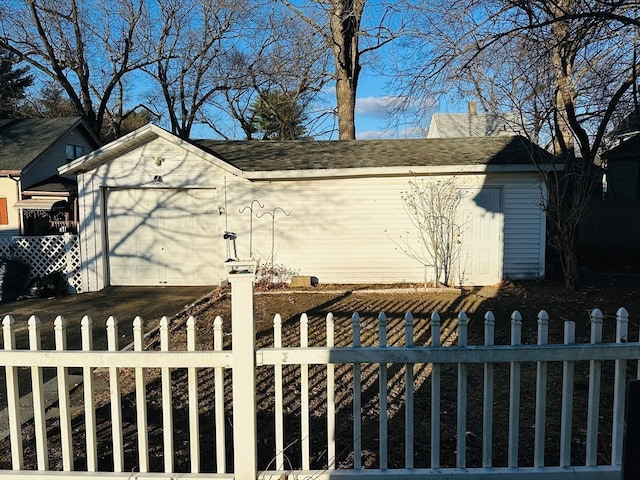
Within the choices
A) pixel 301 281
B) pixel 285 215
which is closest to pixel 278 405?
pixel 301 281

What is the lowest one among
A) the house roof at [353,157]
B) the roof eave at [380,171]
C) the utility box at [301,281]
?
the utility box at [301,281]

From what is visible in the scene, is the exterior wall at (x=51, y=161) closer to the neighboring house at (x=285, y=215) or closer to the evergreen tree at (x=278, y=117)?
the neighboring house at (x=285, y=215)

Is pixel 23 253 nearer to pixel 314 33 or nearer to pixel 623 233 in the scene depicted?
pixel 314 33

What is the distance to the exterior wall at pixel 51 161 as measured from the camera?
1868cm

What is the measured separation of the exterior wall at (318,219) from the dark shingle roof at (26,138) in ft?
31.1

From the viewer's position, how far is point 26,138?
2031 cm

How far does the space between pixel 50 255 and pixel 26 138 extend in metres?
12.2

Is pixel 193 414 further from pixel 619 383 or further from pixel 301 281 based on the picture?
pixel 301 281

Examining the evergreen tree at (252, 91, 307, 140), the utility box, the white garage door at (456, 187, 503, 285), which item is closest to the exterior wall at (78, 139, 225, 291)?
the utility box

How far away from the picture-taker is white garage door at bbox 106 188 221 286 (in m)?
11.1

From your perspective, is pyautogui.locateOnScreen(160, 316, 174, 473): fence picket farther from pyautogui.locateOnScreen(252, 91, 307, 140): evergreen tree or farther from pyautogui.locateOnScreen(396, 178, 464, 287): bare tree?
pyautogui.locateOnScreen(252, 91, 307, 140): evergreen tree

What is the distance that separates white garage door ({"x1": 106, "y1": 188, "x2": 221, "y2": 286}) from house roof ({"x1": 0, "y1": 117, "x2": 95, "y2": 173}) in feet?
30.5

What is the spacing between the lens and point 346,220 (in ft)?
36.1

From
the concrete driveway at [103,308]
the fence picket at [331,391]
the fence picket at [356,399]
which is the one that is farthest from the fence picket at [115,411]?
the concrete driveway at [103,308]
